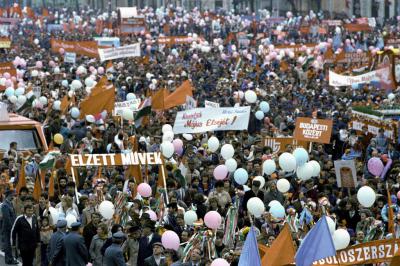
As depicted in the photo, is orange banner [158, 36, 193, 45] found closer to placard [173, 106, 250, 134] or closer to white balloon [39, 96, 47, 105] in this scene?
white balloon [39, 96, 47, 105]

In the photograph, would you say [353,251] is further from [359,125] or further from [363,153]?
[359,125]

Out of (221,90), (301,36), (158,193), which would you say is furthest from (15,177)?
(301,36)

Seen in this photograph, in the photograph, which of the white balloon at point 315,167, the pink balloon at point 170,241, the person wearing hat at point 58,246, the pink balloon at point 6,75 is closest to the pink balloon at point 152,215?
the person wearing hat at point 58,246

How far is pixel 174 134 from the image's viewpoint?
78.8 ft

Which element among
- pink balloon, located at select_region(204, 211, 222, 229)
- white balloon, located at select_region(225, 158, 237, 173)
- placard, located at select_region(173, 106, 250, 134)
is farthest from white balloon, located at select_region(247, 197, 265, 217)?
placard, located at select_region(173, 106, 250, 134)

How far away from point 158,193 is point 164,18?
54691 mm

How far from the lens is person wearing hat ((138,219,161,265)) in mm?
14836

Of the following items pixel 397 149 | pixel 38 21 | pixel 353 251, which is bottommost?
pixel 38 21

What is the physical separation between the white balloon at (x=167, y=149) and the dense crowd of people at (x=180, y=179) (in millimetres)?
114

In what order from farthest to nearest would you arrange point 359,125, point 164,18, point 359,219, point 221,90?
point 164,18
point 221,90
point 359,125
point 359,219

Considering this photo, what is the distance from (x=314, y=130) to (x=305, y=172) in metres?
3.09

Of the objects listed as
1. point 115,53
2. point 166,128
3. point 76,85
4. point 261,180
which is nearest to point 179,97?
point 166,128

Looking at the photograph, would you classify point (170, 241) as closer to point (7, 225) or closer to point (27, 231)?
point (27, 231)

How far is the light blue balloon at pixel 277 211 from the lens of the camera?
52.4 ft
